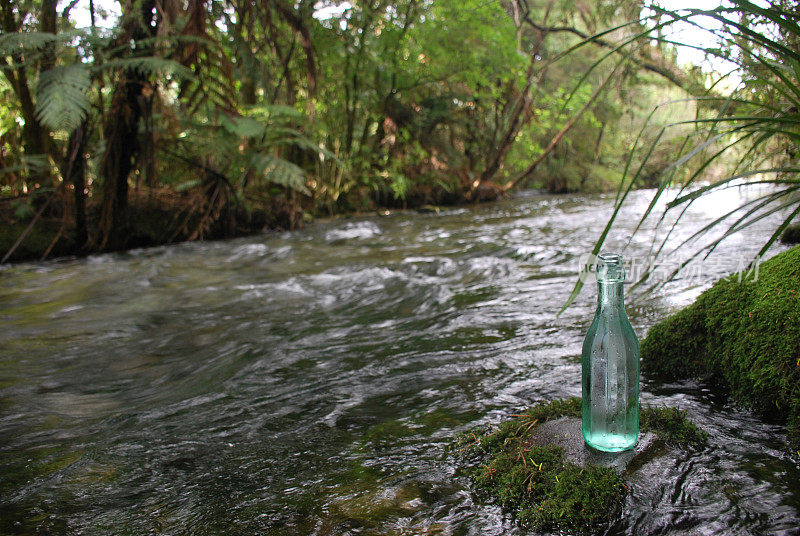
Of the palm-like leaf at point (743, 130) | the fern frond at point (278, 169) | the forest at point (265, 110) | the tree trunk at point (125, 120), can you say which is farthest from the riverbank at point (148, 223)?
the palm-like leaf at point (743, 130)

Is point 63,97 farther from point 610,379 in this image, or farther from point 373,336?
point 610,379

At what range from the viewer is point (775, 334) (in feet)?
5.53

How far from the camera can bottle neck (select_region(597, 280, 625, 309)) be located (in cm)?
132

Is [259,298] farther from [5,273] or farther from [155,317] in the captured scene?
[5,273]

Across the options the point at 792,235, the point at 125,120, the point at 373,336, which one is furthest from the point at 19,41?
the point at 792,235

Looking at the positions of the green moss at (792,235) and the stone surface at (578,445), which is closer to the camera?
the stone surface at (578,445)

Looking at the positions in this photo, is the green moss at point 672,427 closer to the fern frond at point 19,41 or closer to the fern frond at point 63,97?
the fern frond at point 63,97

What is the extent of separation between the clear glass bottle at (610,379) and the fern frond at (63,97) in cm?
498

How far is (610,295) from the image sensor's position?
1.34m

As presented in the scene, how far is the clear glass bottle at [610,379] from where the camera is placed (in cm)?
136

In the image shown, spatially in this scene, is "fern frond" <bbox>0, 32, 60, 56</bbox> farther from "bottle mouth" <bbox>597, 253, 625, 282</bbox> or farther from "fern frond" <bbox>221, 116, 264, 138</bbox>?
"bottle mouth" <bbox>597, 253, 625, 282</bbox>

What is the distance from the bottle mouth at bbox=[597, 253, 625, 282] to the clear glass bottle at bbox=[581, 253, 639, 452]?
4 cm

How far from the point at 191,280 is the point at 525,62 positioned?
9535 mm

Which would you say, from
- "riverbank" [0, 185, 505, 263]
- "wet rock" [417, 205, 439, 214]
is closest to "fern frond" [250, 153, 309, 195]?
"riverbank" [0, 185, 505, 263]
